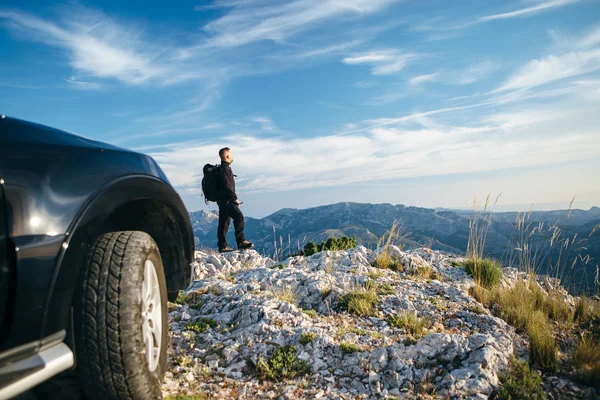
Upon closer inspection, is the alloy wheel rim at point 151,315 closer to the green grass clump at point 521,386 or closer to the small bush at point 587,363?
the green grass clump at point 521,386

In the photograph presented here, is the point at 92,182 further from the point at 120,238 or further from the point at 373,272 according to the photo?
the point at 373,272

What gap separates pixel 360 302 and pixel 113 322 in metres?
3.26

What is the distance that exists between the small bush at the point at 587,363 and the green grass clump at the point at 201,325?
12.0 ft

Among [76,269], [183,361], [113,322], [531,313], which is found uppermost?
[76,269]

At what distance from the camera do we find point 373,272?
608cm

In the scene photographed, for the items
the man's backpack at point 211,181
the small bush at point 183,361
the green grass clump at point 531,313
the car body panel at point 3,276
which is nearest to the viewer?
the car body panel at point 3,276

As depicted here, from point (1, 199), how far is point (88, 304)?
688mm

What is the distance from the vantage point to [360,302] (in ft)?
15.1

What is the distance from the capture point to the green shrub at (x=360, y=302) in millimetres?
4555

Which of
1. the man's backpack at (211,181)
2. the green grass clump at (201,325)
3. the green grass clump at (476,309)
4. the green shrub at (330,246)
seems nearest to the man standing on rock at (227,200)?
the man's backpack at (211,181)

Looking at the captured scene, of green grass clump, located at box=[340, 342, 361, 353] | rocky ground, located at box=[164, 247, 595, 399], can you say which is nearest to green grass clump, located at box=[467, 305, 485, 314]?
rocky ground, located at box=[164, 247, 595, 399]

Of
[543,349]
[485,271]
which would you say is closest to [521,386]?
[543,349]

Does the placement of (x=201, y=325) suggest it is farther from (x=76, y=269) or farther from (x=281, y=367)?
(x=76, y=269)

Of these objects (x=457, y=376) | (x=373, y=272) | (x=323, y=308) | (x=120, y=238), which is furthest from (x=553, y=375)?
(x=120, y=238)
